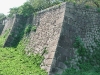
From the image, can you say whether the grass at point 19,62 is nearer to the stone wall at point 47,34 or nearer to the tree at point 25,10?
the stone wall at point 47,34

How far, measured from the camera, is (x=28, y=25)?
46.2 feet

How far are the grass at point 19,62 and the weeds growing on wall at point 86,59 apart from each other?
66.1 inches

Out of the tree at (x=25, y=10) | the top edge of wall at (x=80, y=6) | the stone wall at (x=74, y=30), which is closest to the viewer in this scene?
the stone wall at (x=74, y=30)

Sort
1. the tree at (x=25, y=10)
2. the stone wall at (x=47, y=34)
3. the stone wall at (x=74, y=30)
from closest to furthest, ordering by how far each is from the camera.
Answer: the stone wall at (x=74, y=30), the stone wall at (x=47, y=34), the tree at (x=25, y=10)

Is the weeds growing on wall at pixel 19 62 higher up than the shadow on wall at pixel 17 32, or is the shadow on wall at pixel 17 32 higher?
the shadow on wall at pixel 17 32

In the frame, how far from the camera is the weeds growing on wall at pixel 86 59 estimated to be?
9.37 metres

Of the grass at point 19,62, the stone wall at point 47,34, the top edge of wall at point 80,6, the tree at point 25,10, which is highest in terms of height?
the tree at point 25,10

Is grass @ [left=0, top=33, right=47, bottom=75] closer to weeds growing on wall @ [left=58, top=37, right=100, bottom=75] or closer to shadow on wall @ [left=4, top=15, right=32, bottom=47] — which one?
shadow on wall @ [left=4, top=15, right=32, bottom=47]

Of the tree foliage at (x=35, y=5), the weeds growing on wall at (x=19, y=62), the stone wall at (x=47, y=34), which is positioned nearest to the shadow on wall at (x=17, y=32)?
the tree foliage at (x=35, y=5)

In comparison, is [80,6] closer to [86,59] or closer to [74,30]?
[74,30]

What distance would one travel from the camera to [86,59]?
397 inches

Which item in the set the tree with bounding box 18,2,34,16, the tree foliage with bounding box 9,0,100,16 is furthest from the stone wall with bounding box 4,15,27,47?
the tree foliage with bounding box 9,0,100,16

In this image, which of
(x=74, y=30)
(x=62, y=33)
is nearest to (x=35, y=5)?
(x=74, y=30)

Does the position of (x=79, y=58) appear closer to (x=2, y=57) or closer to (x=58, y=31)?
(x=58, y=31)
